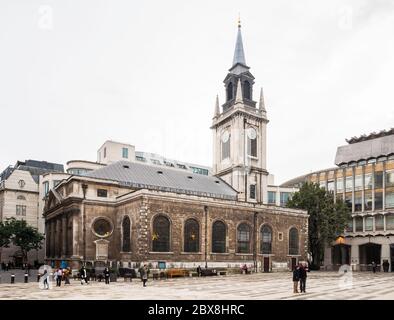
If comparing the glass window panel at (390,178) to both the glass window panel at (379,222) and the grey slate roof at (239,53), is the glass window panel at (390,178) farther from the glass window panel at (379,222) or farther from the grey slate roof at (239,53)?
the grey slate roof at (239,53)

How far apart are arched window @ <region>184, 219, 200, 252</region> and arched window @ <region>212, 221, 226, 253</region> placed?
2201 millimetres

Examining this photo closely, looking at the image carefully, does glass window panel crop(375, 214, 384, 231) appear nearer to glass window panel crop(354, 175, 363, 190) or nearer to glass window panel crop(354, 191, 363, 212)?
glass window panel crop(354, 191, 363, 212)

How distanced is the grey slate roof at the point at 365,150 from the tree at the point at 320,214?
10.9 m

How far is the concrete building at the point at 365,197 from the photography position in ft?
208

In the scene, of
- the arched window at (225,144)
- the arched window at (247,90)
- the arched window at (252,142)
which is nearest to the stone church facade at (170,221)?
the arched window at (252,142)

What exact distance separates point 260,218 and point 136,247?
1711cm

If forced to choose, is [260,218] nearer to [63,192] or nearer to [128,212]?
[128,212]

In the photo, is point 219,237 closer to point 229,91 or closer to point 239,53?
point 229,91

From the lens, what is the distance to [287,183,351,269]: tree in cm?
5972

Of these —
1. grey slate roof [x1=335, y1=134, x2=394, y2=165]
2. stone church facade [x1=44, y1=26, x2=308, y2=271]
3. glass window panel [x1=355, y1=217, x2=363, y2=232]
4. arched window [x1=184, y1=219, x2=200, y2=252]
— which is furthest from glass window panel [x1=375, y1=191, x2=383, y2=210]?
arched window [x1=184, y1=219, x2=200, y2=252]

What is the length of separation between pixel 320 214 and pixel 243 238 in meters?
14.6
